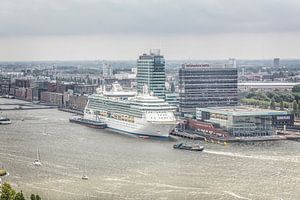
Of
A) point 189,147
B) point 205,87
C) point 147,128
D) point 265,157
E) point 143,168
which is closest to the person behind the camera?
point 143,168

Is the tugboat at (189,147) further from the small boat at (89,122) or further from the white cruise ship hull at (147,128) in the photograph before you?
the small boat at (89,122)

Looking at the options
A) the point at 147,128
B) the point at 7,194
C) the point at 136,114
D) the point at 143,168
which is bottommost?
the point at 143,168

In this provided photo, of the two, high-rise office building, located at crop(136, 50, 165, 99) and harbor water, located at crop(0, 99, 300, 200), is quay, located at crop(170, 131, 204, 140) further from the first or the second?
high-rise office building, located at crop(136, 50, 165, 99)

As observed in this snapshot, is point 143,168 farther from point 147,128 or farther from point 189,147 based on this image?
point 147,128

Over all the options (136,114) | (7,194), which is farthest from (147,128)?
(7,194)

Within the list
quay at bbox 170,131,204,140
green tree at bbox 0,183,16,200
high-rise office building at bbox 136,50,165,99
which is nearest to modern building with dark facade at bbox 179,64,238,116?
high-rise office building at bbox 136,50,165,99
